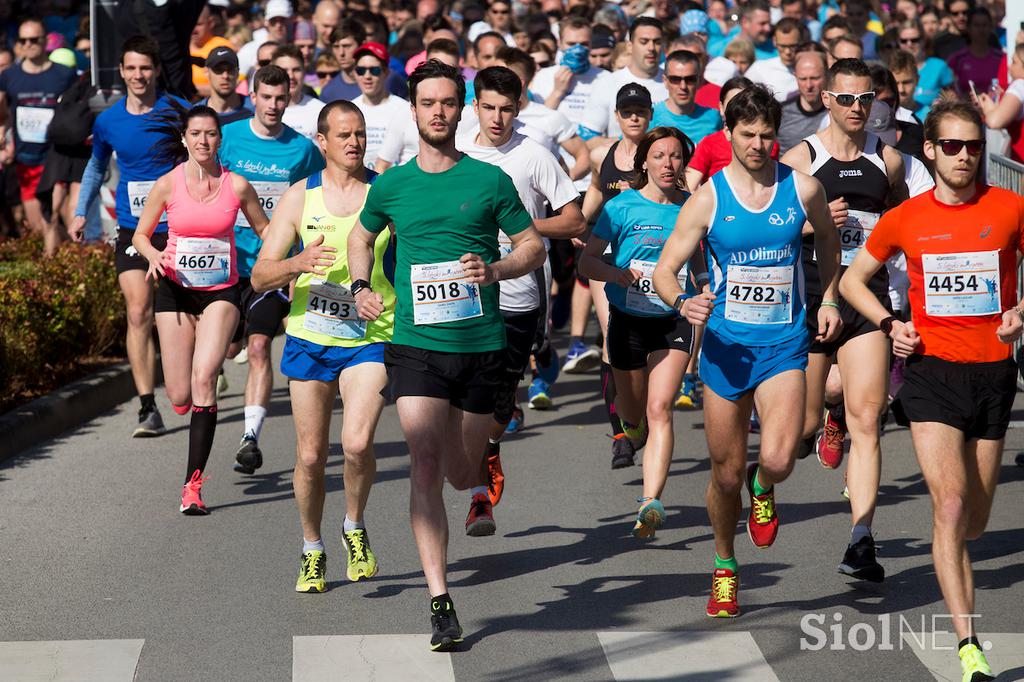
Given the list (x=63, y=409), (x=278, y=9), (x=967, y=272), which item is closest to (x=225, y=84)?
(x=63, y=409)

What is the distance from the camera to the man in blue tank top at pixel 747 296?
22.4 feet

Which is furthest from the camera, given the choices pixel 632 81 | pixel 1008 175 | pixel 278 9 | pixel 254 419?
pixel 278 9

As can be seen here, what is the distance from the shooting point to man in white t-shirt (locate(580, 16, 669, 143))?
13586 mm

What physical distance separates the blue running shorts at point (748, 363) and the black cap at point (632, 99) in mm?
3994

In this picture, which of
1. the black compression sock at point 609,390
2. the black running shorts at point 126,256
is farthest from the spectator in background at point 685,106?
the black running shorts at point 126,256

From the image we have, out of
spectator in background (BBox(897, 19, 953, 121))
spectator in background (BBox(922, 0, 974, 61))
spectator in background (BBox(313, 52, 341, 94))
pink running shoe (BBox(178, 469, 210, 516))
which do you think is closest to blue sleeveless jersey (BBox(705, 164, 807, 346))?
pink running shoe (BBox(178, 469, 210, 516))

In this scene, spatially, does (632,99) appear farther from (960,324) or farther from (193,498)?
(960,324)

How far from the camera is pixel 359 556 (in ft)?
24.2

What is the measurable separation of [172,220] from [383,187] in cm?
290

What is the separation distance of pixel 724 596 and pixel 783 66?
8941 mm

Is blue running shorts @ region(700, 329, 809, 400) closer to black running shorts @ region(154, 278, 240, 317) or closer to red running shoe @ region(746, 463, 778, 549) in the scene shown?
red running shoe @ region(746, 463, 778, 549)

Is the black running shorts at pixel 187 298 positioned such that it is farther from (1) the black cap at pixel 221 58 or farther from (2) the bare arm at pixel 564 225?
(1) the black cap at pixel 221 58

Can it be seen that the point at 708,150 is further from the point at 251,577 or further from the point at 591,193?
the point at 251,577

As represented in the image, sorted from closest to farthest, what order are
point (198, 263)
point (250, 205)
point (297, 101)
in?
point (250, 205) → point (198, 263) → point (297, 101)
